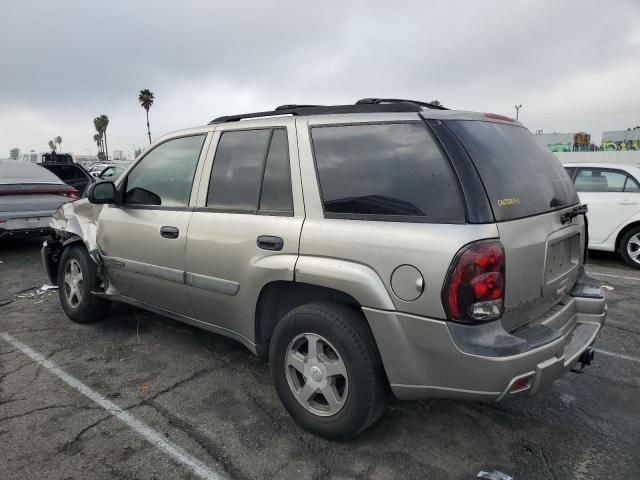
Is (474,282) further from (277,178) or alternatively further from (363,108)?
(277,178)

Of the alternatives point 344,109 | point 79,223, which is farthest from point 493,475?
point 79,223

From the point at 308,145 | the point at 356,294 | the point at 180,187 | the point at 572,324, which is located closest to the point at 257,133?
the point at 308,145

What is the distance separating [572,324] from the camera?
112 inches

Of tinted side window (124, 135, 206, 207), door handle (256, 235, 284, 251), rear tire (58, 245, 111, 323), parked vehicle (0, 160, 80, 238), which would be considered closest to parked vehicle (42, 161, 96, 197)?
parked vehicle (0, 160, 80, 238)

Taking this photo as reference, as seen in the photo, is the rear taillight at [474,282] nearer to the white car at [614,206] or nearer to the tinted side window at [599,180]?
the white car at [614,206]

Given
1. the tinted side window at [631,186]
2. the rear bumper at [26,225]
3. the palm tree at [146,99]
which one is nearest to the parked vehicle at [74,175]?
the rear bumper at [26,225]

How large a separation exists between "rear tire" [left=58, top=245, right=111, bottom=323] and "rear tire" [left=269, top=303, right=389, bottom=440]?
2.38 m

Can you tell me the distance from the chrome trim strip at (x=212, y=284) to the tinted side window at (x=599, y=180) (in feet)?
22.3

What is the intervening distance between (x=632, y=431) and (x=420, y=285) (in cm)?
180

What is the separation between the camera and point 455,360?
2.24 m

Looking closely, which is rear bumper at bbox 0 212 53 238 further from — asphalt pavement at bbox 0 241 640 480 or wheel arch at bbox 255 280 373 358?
wheel arch at bbox 255 280 373 358

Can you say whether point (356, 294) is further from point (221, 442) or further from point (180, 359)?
point (180, 359)

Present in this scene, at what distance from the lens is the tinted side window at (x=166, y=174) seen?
3.58 m

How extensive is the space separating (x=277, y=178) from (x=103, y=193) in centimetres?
183
